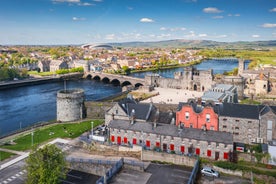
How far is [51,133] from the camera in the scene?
4959 cm

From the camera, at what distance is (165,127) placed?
135ft

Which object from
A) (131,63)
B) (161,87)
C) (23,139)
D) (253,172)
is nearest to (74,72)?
(131,63)

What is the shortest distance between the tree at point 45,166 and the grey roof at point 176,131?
14374 millimetres

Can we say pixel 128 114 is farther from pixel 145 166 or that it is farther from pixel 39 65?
pixel 39 65

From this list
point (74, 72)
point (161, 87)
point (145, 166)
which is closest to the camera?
point (145, 166)

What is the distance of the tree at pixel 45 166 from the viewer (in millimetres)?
27625

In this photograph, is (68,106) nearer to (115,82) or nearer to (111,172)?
(111,172)

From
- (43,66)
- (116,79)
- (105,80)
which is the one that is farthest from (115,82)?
(43,66)

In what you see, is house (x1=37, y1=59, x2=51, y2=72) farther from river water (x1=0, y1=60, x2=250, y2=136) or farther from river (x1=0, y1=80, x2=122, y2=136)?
river water (x1=0, y1=60, x2=250, y2=136)

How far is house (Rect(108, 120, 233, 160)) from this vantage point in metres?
37.1

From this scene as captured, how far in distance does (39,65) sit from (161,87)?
87.3 meters

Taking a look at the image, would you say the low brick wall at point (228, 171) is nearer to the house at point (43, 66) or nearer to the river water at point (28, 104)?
the river water at point (28, 104)

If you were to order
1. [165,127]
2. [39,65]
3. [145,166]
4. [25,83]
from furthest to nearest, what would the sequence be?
1. [39,65]
2. [25,83]
3. [165,127]
4. [145,166]

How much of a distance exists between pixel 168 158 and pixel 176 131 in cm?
473
